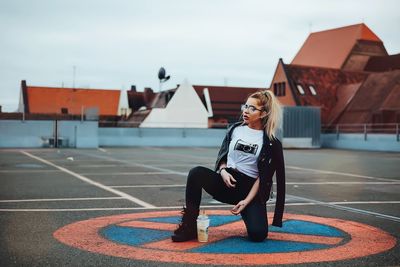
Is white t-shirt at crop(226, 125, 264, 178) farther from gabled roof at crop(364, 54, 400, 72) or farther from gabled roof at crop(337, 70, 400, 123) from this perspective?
gabled roof at crop(364, 54, 400, 72)

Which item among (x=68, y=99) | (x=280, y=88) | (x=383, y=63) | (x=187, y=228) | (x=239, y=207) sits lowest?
(x=187, y=228)

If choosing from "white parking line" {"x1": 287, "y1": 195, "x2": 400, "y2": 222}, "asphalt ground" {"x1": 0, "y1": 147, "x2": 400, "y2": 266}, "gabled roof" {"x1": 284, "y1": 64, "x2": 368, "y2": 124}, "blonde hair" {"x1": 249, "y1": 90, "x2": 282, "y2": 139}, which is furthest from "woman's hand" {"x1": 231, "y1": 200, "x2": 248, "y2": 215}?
"gabled roof" {"x1": 284, "y1": 64, "x2": 368, "y2": 124}

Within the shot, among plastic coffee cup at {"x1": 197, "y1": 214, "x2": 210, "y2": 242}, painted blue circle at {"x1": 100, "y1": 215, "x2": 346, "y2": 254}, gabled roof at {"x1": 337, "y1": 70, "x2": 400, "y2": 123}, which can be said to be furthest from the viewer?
gabled roof at {"x1": 337, "y1": 70, "x2": 400, "y2": 123}

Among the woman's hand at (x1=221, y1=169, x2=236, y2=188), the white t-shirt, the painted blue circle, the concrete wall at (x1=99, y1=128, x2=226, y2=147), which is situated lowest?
the concrete wall at (x1=99, y1=128, x2=226, y2=147)

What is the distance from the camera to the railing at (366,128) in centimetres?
3747

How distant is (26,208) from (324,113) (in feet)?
137

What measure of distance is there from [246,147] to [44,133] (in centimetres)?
3085

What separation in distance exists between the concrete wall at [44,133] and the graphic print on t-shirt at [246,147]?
99.3 feet

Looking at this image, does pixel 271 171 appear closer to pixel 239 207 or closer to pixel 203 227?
pixel 239 207

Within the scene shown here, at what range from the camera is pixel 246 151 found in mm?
5723

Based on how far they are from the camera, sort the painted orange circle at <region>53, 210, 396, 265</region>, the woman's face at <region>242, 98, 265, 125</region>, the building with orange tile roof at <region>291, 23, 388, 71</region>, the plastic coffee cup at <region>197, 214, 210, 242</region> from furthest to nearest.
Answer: the building with orange tile roof at <region>291, 23, 388, 71</region>, the woman's face at <region>242, 98, 265, 125</region>, the plastic coffee cup at <region>197, 214, 210, 242</region>, the painted orange circle at <region>53, 210, 396, 265</region>

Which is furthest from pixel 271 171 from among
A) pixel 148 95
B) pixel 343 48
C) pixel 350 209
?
pixel 148 95

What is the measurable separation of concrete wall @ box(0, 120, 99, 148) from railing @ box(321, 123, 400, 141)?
1852cm

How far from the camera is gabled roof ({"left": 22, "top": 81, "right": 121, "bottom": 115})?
65500mm
